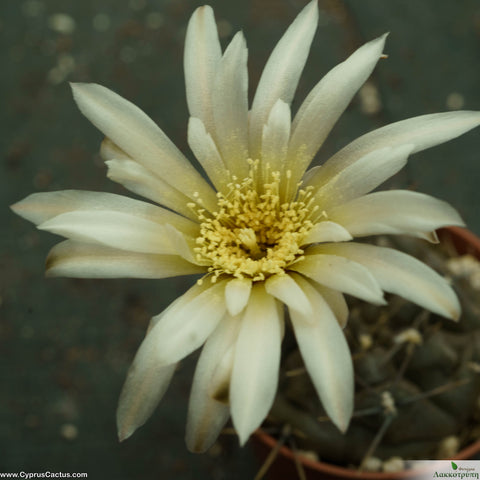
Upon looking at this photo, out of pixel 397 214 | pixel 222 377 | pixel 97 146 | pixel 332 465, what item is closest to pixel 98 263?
pixel 222 377

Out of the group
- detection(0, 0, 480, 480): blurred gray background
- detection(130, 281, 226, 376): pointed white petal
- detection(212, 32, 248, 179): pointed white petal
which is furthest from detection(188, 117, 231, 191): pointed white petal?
detection(0, 0, 480, 480): blurred gray background

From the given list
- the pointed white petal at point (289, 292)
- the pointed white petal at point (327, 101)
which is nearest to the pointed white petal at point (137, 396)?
the pointed white petal at point (289, 292)

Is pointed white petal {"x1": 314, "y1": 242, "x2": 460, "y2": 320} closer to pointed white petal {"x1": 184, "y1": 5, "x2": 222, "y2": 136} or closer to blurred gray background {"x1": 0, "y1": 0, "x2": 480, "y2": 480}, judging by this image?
pointed white petal {"x1": 184, "y1": 5, "x2": 222, "y2": 136}

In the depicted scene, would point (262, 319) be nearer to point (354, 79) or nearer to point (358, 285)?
point (358, 285)

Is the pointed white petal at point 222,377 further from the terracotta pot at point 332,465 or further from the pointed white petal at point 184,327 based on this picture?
the terracotta pot at point 332,465

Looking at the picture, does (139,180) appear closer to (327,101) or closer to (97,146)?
(327,101)

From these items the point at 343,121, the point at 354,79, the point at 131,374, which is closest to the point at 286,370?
the point at 131,374

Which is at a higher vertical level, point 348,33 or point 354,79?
point 348,33
